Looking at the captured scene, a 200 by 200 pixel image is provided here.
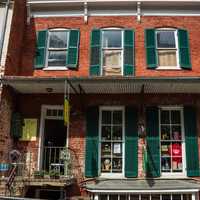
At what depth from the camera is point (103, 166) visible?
39.8 feet

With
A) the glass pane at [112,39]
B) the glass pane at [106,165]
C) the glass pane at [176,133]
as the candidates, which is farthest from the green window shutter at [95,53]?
the glass pane at [176,133]

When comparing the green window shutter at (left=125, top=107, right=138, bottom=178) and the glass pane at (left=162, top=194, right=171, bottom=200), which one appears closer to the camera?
the glass pane at (left=162, top=194, right=171, bottom=200)

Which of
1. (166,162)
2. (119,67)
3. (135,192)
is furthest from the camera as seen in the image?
(119,67)

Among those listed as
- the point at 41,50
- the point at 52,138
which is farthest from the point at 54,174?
the point at 41,50

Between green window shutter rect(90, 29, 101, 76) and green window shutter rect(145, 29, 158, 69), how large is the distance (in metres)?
1.82

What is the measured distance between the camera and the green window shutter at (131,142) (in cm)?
1184

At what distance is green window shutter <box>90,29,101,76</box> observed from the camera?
42.9ft

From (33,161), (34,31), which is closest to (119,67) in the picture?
(34,31)

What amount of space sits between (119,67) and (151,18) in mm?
2409

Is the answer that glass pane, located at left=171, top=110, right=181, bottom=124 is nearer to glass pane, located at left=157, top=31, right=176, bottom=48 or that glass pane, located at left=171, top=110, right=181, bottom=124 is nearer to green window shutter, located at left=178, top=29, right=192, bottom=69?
green window shutter, located at left=178, top=29, right=192, bottom=69

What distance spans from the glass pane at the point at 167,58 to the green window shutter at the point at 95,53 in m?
2.31

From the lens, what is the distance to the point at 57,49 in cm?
1359

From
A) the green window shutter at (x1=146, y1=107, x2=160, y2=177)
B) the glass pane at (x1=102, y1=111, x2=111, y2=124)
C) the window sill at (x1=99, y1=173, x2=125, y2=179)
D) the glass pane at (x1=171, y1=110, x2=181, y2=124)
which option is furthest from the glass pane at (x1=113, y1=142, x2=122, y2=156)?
the glass pane at (x1=171, y1=110, x2=181, y2=124)

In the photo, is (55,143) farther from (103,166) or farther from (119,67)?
(119,67)
